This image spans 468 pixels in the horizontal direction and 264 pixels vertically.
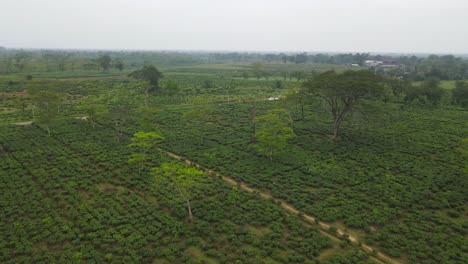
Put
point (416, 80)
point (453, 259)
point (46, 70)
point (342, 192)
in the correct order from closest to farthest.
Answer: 1. point (453, 259)
2. point (342, 192)
3. point (416, 80)
4. point (46, 70)

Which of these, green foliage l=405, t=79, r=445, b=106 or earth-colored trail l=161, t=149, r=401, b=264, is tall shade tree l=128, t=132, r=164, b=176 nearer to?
earth-colored trail l=161, t=149, r=401, b=264

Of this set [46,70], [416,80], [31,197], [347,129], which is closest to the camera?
[31,197]

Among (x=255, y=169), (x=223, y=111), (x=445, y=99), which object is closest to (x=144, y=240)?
(x=255, y=169)

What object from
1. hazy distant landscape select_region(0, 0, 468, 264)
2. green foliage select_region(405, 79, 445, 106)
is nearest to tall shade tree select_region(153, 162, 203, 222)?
hazy distant landscape select_region(0, 0, 468, 264)

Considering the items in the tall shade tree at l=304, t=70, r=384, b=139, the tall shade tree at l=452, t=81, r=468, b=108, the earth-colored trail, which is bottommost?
the earth-colored trail

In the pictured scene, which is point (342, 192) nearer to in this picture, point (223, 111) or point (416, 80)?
point (223, 111)

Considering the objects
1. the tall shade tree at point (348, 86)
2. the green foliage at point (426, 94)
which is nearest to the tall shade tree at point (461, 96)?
the green foliage at point (426, 94)

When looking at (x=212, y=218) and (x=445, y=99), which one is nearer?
(x=212, y=218)
